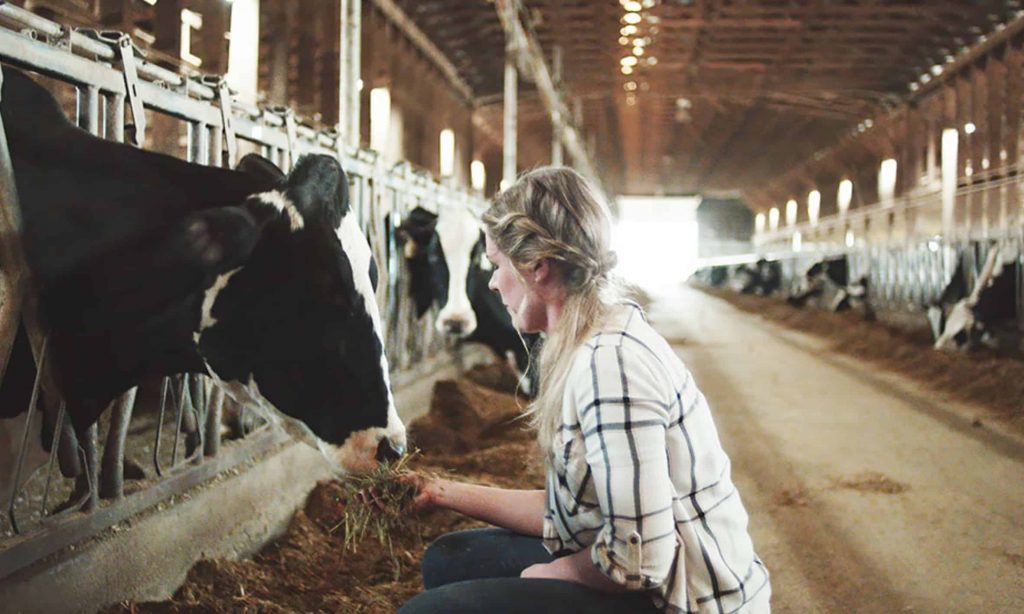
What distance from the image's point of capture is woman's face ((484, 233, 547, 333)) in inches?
75.2

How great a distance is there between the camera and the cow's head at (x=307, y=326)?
2379 millimetres

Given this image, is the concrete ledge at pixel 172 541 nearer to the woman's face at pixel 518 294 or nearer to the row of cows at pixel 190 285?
the row of cows at pixel 190 285

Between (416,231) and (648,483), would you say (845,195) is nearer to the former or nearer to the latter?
(416,231)

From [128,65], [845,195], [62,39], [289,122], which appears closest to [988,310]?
[289,122]

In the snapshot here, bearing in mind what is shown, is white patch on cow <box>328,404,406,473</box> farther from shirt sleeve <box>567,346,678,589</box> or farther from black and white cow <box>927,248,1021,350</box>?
black and white cow <box>927,248,1021,350</box>

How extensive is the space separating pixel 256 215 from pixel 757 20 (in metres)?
12.8

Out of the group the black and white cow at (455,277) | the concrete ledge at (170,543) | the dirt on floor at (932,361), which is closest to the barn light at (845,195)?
the dirt on floor at (932,361)

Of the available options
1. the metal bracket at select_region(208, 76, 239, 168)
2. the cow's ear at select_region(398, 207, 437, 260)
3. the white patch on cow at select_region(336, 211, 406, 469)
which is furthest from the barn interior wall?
the white patch on cow at select_region(336, 211, 406, 469)

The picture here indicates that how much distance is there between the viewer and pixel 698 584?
68.1 inches

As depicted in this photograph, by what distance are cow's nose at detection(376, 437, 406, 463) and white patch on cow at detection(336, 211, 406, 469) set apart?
1 cm

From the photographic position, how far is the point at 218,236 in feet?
7.02

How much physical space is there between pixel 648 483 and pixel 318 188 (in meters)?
1.33

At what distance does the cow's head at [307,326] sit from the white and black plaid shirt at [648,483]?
752 mm

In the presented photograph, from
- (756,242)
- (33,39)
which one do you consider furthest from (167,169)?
(756,242)
